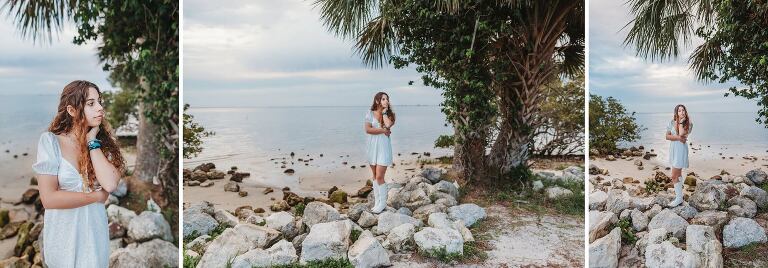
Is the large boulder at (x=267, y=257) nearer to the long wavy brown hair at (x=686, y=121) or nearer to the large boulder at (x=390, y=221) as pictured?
the large boulder at (x=390, y=221)

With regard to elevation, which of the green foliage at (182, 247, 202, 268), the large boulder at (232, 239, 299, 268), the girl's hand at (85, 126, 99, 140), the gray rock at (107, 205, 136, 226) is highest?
the girl's hand at (85, 126, 99, 140)

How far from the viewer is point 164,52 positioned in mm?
2910

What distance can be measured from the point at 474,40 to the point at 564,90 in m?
0.91

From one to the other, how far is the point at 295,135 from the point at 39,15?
5.44 ft

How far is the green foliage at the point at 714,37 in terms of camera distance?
3.12 m

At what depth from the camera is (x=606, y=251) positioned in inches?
126

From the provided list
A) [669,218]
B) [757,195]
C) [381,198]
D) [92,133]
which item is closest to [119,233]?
[92,133]

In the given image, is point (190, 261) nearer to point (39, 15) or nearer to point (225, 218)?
point (225, 218)

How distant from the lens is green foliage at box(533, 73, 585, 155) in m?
3.96

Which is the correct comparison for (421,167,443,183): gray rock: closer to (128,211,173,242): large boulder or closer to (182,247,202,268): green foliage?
(182,247,202,268): green foliage

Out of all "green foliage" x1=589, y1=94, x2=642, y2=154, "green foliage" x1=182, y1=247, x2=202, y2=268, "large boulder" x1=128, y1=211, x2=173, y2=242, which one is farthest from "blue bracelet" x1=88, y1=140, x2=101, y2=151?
"green foliage" x1=589, y1=94, x2=642, y2=154

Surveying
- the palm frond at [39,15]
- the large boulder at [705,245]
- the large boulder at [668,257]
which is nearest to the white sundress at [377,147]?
the large boulder at [668,257]

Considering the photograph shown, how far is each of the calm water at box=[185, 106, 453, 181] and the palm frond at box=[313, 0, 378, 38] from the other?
1.82 ft

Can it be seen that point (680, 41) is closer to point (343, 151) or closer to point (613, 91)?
point (613, 91)
